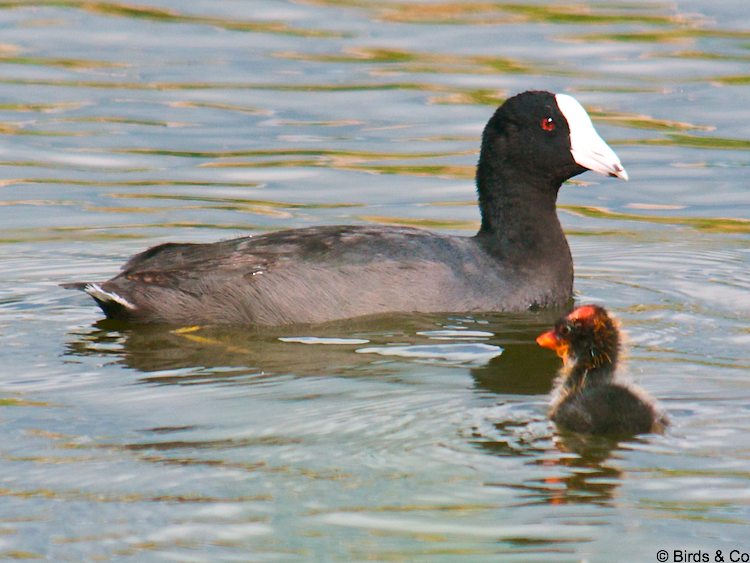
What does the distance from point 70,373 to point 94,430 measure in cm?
101

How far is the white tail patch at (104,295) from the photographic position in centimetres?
840

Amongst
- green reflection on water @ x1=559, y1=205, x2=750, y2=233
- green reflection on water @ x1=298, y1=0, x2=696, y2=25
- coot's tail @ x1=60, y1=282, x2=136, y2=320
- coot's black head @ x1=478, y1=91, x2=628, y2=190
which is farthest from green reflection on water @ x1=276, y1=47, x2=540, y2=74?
coot's tail @ x1=60, y1=282, x2=136, y2=320

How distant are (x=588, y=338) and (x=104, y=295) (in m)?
2.81

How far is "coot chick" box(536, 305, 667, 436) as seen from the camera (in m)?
6.28

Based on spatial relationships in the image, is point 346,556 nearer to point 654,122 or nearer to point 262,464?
point 262,464

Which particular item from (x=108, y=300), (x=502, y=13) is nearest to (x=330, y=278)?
(x=108, y=300)

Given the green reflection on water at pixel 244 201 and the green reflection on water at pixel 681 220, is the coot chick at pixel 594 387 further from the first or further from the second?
the green reflection on water at pixel 244 201

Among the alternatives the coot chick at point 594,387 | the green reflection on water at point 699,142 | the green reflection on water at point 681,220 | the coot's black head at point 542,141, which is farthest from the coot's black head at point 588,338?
the green reflection on water at point 699,142

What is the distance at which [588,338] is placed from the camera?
683 cm

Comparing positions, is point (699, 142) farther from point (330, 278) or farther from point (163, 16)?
point (163, 16)

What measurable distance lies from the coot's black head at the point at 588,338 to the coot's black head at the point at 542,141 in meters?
2.30

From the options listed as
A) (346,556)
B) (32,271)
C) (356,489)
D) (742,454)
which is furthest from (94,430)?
(32,271)

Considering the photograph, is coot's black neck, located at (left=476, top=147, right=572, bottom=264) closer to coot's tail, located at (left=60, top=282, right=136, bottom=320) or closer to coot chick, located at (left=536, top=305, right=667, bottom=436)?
coot chick, located at (left=536, top=305, right=667, bottom=436)

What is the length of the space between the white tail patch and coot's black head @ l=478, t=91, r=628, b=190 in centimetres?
229
